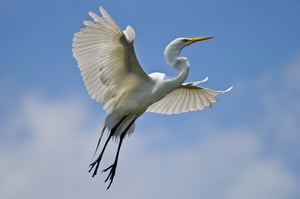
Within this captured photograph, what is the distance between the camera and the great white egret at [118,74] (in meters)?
13.2

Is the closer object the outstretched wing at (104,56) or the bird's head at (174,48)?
the outstretched wing at (104,56)

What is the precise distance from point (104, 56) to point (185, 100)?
3241 millimetres

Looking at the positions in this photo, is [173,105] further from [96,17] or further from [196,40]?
[96,17]

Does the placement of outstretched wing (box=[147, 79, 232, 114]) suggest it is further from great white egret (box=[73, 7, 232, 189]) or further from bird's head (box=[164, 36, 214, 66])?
bird's head (box=[164, 36, 214, 66])

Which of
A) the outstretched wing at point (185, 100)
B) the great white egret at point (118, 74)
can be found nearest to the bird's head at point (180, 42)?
the great white egret at point (118, 74)

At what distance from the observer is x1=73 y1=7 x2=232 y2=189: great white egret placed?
43.3 ft

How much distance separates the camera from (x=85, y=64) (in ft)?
44.6

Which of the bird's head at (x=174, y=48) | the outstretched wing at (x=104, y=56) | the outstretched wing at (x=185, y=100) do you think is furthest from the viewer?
the outstretched wing at (x=185, y=100)

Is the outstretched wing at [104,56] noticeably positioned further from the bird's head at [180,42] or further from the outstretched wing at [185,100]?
the outstretched wing at [185,100]

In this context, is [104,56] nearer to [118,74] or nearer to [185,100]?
[118,74]

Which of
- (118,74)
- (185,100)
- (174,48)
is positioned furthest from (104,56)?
(185,100)

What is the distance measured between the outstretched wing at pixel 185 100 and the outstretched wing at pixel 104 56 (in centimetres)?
214

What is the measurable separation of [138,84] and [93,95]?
0.83 metres

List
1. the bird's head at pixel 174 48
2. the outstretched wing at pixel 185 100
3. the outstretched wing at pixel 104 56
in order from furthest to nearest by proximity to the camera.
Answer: the outstretched wing at pixel 185 100
the bird's head at pixel 174 48
the outstretched wing at pixel 104 56
